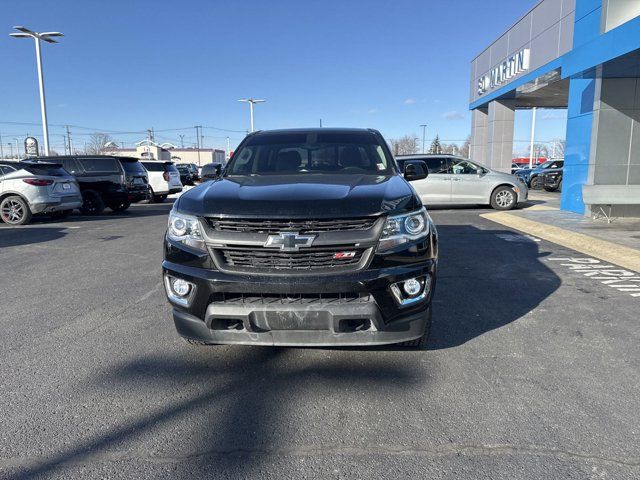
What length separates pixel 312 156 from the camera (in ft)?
15.1

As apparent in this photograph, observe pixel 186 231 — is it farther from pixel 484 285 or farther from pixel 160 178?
pixel 160 178

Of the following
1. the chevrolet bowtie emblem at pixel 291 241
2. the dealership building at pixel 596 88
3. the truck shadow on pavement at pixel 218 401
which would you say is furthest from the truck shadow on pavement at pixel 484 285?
the dealership building at pixel 596 88

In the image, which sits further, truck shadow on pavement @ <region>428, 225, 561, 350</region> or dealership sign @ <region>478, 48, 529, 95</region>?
dealership sign @ <region>478, 48, 529, 95</region>

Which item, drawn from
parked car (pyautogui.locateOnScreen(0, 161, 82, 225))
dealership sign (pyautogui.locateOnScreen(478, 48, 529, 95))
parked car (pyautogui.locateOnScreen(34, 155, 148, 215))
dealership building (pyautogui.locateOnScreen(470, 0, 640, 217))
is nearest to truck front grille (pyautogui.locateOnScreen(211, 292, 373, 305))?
dealership building (pyautogui.locateOnScreen(470, 0, 640, 217))

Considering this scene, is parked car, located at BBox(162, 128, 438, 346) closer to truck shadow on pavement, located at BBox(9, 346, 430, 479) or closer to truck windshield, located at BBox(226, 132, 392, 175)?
truck shadow on pavement, located at BBox(9, 346, 430, 479)

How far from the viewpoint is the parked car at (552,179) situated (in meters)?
22.5

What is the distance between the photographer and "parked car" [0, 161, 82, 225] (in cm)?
1129

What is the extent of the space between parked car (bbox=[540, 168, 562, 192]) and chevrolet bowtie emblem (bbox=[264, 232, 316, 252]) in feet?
75.1

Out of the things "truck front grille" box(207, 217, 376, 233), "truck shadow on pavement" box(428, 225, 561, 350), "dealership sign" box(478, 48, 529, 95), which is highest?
"dealership sign" box(478, 48, 529, 95)

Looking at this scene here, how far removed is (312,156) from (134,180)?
460 inches

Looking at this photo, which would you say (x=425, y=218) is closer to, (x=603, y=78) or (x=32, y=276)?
(x=32, y=276)

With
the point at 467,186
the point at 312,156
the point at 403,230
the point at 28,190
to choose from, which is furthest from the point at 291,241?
the point at 467,186

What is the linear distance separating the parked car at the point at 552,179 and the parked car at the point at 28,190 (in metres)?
21.0

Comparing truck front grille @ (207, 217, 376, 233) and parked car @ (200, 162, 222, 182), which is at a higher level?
parked car @ (200, 162, 222, 182)
